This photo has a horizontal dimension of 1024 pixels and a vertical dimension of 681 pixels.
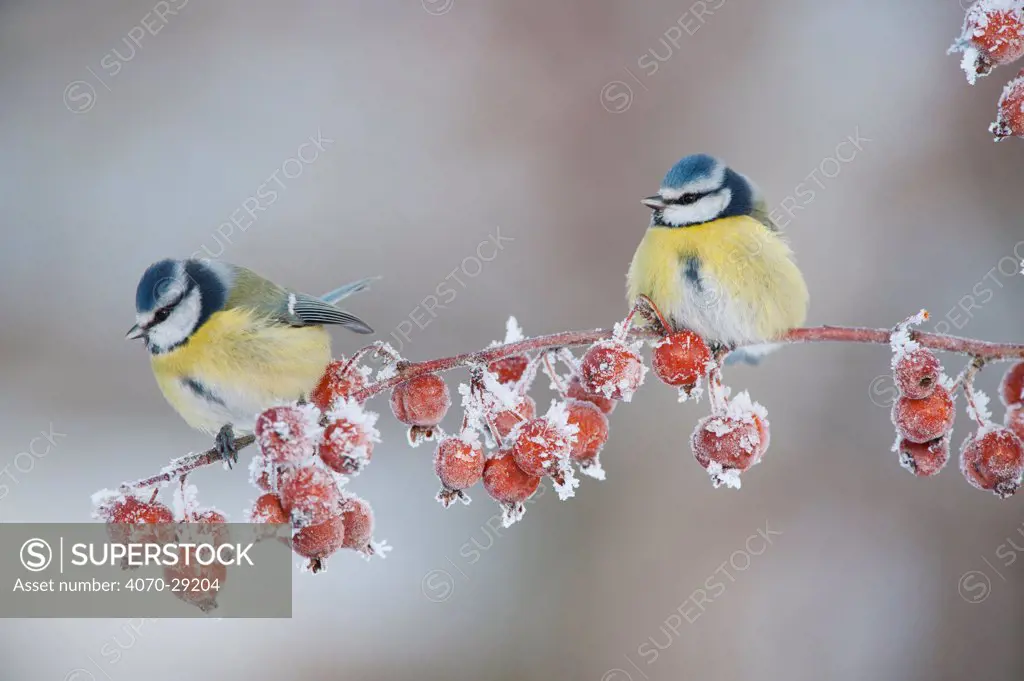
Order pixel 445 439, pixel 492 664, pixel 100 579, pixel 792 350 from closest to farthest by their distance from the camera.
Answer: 1. pixel 445 439
2. pixel 100 579
3. pixel 492 664
4. pixel 792 350

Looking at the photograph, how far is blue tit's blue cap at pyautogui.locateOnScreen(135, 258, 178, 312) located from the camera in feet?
4.40

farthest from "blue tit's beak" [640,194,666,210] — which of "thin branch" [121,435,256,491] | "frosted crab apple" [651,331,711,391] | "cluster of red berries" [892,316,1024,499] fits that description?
"thin branch" [121,435,256,491]

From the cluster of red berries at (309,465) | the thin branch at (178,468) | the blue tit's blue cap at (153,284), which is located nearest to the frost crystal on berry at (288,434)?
the cluster of red berries at (309,465)

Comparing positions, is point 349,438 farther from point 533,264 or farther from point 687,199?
point 533,264

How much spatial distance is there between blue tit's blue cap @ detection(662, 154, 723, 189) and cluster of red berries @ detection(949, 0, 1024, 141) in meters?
0.53

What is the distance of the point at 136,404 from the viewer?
10.6ft

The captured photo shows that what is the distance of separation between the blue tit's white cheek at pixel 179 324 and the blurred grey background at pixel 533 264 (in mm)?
1488

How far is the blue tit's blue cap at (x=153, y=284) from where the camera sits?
52.8 inches

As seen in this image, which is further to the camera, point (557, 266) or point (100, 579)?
point (557, 266)

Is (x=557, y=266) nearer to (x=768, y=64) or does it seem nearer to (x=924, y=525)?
(x=768, y=64)

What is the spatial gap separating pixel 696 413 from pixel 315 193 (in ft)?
6.06

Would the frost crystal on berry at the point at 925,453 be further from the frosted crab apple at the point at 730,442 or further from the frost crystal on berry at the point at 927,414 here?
the frosted crab apple at the point at 730,442

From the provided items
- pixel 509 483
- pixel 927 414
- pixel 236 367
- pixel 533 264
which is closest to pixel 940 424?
pixel 927 414

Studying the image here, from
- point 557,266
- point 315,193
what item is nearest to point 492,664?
point 557,266
